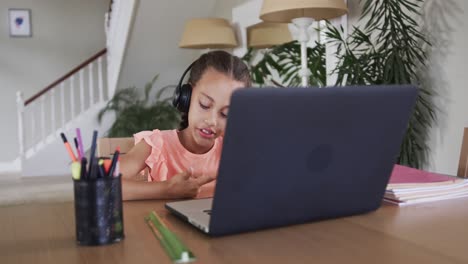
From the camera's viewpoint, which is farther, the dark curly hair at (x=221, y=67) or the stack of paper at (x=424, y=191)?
the dark curly hair at (x=221, y=67)

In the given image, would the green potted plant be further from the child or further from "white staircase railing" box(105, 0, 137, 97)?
the child

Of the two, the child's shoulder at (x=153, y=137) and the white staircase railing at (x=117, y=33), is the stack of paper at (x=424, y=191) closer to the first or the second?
the child's shoulder at (x=153, y=137)

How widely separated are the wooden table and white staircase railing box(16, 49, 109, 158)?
5.29 meters

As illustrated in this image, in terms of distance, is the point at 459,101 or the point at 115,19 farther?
the point at 115,19

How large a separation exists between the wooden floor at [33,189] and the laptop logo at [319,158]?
10.7 feet

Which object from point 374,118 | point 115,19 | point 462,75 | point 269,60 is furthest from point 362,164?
point 115,19

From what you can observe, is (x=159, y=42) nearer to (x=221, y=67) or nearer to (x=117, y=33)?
(x=117, y=33)

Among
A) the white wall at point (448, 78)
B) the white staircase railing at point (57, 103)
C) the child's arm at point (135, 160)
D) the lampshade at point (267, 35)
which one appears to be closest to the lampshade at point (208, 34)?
the lampshade at point (267, 35)

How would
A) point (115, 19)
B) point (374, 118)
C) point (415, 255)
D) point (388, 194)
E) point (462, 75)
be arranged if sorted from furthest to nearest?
point (115, 19), point (462, 75), point (388, 194), point (374, 118), point (415, 255)

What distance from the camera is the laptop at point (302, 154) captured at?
62cm

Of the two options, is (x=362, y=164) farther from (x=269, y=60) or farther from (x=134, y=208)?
(x=269, y=60)

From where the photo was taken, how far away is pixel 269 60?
3.38 metres

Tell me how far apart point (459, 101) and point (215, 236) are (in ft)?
6.10

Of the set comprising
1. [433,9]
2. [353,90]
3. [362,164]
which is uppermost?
[433,9]
